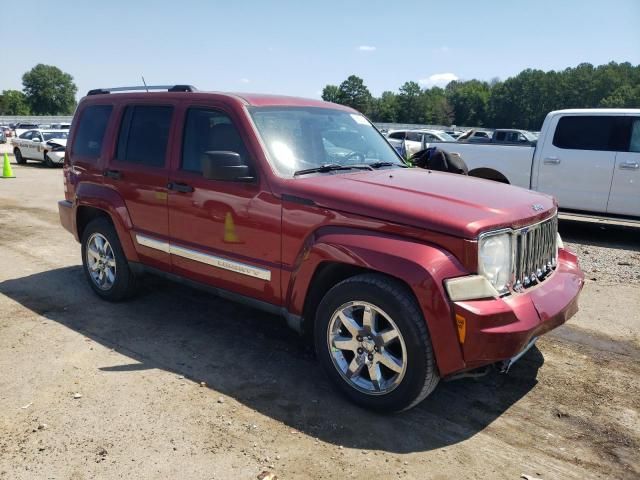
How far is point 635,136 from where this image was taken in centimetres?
830

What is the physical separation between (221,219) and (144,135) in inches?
52.9

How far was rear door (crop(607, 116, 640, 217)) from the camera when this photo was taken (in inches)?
324

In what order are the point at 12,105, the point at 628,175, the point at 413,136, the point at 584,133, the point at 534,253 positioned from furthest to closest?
the point at 12,105, the point at 413,136, the point at 584,133, the point at 628,175, the point at 534,253

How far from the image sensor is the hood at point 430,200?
319 centimetres

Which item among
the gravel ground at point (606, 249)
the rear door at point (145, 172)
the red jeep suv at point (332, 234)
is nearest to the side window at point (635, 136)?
the gravel ground at point (606, 249)

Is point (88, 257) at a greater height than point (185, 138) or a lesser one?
lesser

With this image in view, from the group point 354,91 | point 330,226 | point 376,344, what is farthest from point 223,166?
point 354,91

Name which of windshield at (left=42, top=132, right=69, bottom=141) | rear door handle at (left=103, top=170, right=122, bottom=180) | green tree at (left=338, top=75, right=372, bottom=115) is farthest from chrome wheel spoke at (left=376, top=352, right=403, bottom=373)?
green tree at (left=338, top=75, right=372, bottom=115)

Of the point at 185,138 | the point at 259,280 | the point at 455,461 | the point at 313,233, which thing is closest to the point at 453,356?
the point at 455,461

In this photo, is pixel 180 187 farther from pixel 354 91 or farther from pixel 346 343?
pixel 354 91

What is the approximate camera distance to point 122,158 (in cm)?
505

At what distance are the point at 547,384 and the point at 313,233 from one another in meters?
2.01

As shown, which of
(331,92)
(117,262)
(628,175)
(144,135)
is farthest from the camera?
(331,92)

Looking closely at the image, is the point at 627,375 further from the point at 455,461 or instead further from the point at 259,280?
the point at 259,280
